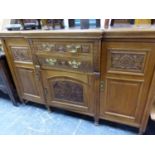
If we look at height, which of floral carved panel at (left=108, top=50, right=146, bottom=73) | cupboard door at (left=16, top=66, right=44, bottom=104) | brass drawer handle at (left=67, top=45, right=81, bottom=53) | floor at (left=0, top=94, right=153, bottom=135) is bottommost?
floor at (left=0, top=94, right=153, bottom=135)

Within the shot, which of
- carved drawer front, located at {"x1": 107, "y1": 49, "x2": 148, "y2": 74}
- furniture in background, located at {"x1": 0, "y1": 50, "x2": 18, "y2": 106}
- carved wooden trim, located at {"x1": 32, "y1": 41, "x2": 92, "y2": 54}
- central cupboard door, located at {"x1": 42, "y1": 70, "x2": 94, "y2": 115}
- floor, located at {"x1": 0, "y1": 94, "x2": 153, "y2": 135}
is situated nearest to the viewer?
carved drawer front, located at {"x1": 107, "y1": 49, "x2": 148, "y2": 74}

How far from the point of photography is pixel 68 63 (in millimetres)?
1296

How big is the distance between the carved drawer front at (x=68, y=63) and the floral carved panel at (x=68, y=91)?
189 mm

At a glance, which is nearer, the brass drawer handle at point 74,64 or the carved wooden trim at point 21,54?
the brass drawer handle at point 74,64

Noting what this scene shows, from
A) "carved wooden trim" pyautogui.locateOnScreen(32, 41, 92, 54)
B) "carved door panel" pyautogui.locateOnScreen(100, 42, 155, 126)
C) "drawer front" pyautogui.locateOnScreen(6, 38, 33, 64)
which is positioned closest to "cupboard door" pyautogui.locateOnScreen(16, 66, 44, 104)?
"drawer front" pyautogui.locateOnScreen(6, 38, 33, 64)

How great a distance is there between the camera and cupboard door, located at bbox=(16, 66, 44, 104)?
1.59m

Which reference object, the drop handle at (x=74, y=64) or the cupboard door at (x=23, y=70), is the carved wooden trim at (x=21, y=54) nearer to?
the cupboard door at (x=23, y=70)

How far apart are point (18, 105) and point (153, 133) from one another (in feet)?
5.63

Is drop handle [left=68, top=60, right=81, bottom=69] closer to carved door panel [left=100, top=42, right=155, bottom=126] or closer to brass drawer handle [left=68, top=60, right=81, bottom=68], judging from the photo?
brass drawer handle [left=68, top=60, right=81, bottom=68]

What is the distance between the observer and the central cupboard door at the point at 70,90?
136 centimetres

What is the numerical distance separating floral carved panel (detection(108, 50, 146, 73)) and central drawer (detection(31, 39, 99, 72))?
131 millimetres

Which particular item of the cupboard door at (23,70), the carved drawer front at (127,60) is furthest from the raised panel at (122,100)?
the cupboard door at (23,70)
